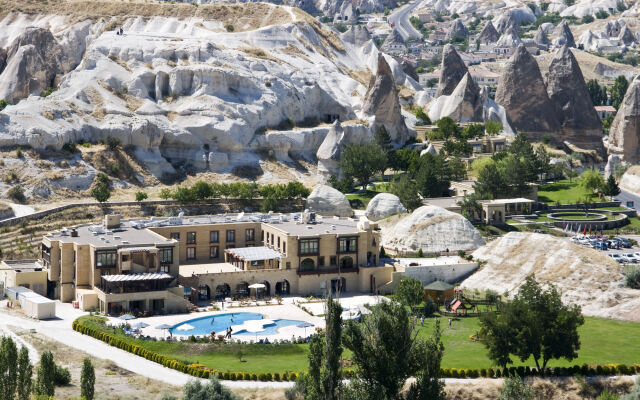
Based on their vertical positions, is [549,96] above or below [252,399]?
above

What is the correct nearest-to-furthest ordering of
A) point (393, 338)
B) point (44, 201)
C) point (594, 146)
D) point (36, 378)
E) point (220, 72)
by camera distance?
1. point (393, 338)
2. point (36, 378)
3. point (44, 201)
4. point (220, 72)
5. point (594, 146)

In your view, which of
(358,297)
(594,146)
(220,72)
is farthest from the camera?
(594,146)

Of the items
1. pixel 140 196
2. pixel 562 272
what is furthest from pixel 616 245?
pixel 140 196

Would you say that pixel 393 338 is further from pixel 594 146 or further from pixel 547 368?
pixel 594 146

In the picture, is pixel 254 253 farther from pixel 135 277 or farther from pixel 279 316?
pixel 135 277

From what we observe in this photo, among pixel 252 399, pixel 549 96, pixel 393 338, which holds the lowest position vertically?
pixel 252 399

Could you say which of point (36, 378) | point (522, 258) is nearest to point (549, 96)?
point (522, 258)

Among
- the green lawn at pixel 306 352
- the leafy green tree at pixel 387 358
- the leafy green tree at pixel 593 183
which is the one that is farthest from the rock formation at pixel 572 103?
the leafy green tree at pixel 387 358
